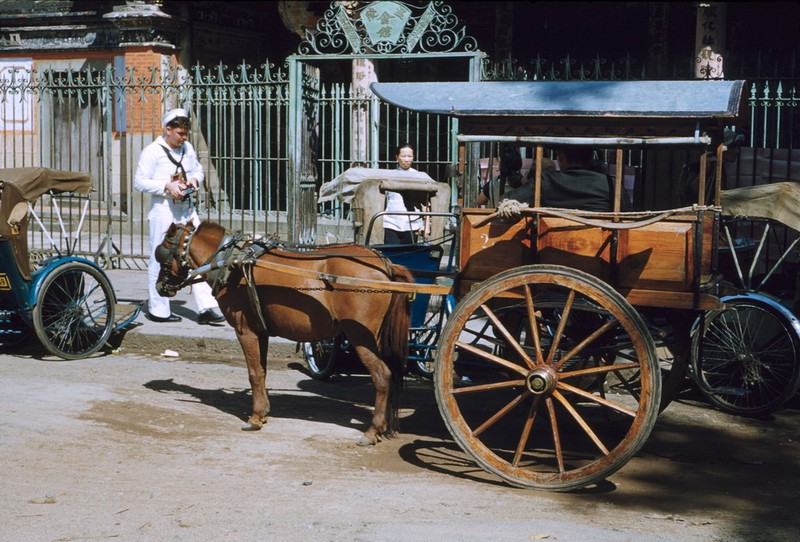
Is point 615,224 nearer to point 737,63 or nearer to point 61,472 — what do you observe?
point 61,472

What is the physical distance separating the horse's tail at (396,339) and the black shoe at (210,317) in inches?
158

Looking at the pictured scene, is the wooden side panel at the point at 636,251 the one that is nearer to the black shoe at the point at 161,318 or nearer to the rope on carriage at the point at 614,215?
the rope on carriage at the point at 614,215

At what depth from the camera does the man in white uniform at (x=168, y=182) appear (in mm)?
10211

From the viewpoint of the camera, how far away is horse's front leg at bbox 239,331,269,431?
703 centimetres

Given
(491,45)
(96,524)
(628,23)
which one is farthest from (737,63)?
(96,524)

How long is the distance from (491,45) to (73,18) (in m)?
7.71

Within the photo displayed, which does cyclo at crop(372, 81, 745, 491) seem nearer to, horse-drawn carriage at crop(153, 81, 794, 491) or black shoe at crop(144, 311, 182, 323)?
horse-drawn carriage at crop(153, 81, 794, 491)

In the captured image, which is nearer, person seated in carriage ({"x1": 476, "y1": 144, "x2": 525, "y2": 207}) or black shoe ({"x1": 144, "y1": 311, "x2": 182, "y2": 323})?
person seated in carriage ({"x1": 476, "y1": 144, "x2": 525, "y2": 207})

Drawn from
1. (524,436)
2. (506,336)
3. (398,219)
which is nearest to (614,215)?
(506,336)

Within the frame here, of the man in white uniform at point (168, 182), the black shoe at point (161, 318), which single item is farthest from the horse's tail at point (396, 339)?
the black shoe at point (161, 318)

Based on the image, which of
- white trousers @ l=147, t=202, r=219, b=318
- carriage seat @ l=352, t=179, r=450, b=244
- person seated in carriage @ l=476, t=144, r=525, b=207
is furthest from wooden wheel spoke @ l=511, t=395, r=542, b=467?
white trousers @ l=147, t=202, r=219, b=318

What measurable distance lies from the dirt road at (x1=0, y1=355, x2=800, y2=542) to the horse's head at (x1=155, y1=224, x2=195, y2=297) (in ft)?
3.02

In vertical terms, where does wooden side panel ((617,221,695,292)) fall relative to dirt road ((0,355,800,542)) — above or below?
above

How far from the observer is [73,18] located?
19.3 m
